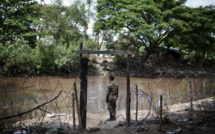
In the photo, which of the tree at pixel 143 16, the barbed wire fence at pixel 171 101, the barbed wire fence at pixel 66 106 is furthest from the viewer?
the tree at pixel 143 16

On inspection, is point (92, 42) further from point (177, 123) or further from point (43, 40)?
point (177, 123)

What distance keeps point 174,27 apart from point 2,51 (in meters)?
16.5

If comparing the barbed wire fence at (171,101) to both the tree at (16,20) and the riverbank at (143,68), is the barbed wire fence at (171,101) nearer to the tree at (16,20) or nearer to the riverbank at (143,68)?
the riverbank at (143,68)

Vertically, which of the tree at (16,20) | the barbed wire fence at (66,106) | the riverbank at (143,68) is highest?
the tree at (16,20)

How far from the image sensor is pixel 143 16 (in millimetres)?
19422

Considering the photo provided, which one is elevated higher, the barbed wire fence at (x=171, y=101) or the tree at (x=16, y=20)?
the tree at (x=16, y=20)

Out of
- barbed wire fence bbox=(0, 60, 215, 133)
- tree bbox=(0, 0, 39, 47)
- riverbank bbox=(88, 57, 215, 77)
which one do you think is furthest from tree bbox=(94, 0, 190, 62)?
barbed wire fence bbox=(0, 60, 215, 133)

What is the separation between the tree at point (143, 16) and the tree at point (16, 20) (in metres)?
7.62

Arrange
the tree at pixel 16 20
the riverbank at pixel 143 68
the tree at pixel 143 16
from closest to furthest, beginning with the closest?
1. the tree at pixel 143 16
2. the tree at pixel 16 20
3. the riverbank at pixel 143 68

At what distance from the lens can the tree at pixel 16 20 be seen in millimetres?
19328

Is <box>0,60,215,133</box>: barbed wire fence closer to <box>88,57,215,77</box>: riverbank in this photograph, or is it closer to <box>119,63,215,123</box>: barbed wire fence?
<box>119,63,215,123</box>: barbed wire fence

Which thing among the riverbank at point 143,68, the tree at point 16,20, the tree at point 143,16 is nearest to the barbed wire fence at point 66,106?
the tree at point 143,16

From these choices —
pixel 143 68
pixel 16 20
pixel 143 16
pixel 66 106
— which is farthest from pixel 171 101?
pixel 16 20

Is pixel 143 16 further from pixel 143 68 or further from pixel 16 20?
pixel 16 20
